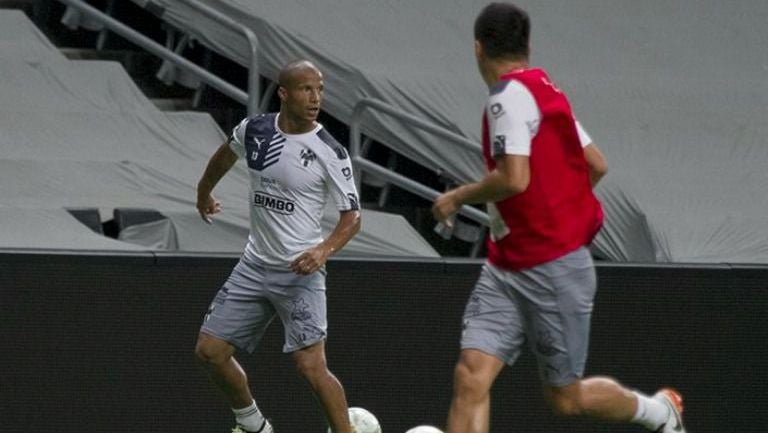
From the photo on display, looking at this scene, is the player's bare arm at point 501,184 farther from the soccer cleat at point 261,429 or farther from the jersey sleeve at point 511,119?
the soccer cleat at point 261,429

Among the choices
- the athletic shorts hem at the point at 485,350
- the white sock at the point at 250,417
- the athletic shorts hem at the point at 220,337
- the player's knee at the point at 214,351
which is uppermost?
the athletic shorts hem at the point at 485,350

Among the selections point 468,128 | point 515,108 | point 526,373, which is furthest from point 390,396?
point 515,108

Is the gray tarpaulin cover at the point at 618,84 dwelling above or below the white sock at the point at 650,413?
above

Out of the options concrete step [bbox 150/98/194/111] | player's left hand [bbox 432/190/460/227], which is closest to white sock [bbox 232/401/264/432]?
player's left hand [bbox 432/190/460/227]

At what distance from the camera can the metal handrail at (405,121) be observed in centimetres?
1288

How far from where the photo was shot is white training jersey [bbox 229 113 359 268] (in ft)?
32.5

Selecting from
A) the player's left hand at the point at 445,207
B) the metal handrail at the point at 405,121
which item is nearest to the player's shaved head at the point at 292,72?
A: the player's left hand at the point at 445,207

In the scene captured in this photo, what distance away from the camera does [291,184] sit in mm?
9922

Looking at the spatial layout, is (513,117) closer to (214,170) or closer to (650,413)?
(650,413)

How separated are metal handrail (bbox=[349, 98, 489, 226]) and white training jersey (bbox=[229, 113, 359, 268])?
2879 millimetres

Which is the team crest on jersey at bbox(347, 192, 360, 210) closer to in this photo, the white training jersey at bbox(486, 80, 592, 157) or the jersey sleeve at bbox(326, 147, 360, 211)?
the jersey sleeve at bbox(326, 147, 360, 211)

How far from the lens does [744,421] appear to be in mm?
11828

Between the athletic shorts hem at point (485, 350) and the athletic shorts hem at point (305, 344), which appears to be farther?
the athletic shorts hem at point (305, 344)

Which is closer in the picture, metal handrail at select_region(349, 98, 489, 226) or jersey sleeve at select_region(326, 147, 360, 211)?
jersey sleeve at select_region(326, 147, 360, 211)
